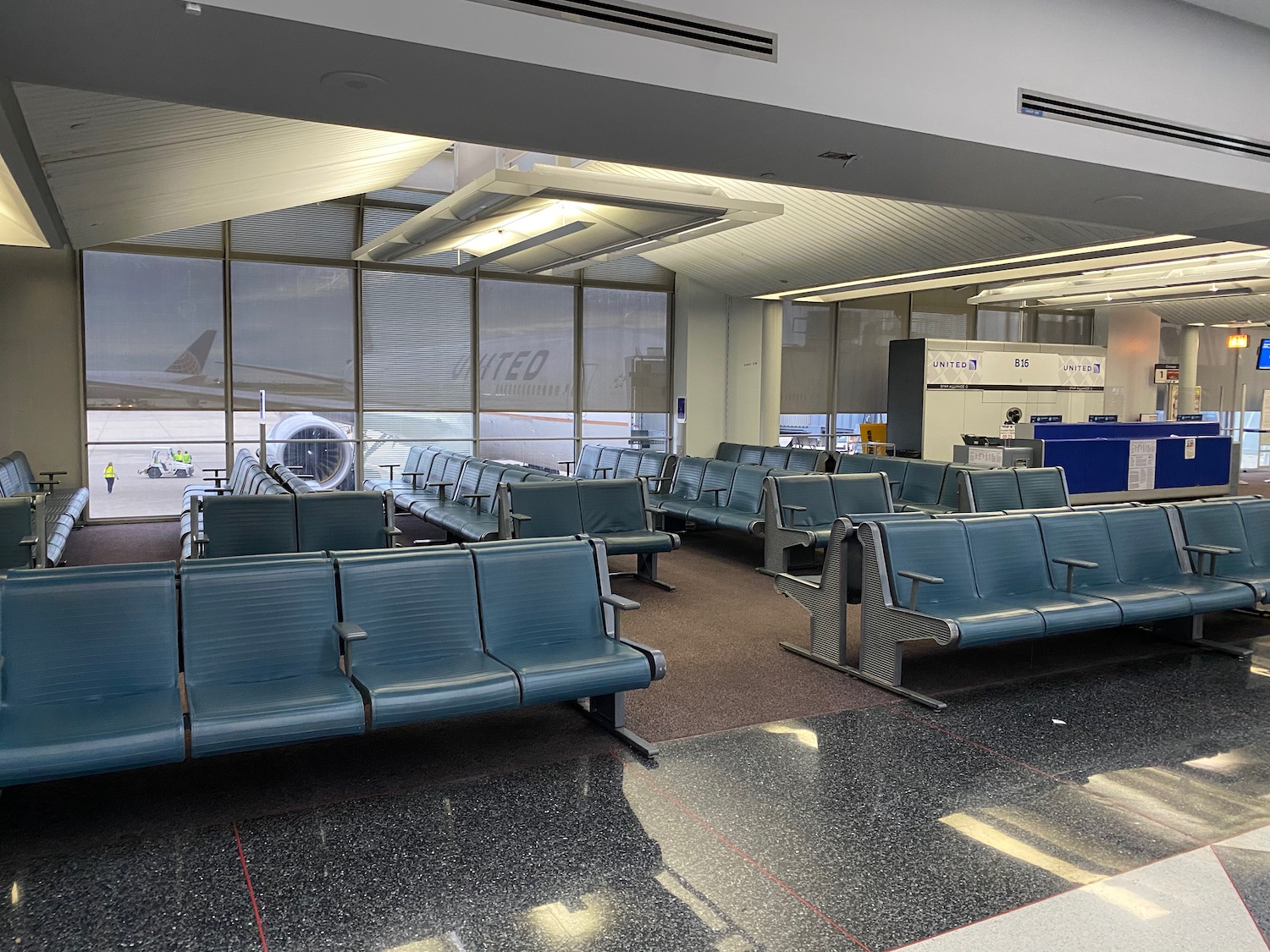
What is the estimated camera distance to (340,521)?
20.6 feet

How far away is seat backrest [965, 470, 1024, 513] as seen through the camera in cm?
810

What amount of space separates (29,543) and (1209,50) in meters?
7.33

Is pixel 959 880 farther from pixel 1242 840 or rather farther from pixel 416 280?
pixel 416 280

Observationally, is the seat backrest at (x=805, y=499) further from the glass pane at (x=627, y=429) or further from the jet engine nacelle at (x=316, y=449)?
the jet engine nacelle at (x=316, y=449)

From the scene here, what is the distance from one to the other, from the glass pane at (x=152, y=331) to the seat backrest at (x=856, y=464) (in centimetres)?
759

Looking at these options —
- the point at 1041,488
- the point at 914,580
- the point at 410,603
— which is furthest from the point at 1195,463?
the point at 410,603

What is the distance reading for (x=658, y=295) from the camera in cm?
1402

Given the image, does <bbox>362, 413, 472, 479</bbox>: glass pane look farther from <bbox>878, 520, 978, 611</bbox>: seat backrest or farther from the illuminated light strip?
<bbox>878, 520, 978, 611</bbox>: seat backrest

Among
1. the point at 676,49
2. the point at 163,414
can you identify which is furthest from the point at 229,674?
the point at 163,414

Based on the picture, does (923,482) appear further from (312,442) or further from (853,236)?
(312,442)

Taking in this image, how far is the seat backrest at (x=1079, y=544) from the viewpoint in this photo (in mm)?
5395

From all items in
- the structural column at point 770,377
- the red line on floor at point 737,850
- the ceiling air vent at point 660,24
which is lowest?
the red line on floor at point 737,850

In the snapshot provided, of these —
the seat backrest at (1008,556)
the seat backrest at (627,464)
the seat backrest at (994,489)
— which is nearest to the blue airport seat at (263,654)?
the seat backrest at (1008,556)

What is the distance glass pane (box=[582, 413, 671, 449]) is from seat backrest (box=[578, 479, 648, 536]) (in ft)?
20.6
